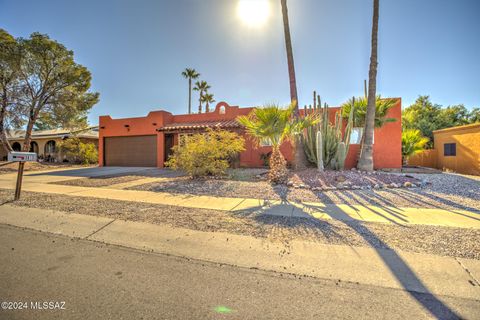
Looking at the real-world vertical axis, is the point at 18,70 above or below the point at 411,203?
above

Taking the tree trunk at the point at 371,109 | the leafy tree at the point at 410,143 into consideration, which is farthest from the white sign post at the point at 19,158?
the leafy tree at the point at 410,143

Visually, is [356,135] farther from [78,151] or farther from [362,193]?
[78,151]

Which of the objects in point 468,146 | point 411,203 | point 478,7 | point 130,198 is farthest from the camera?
point 468,146

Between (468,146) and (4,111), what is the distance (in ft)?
104

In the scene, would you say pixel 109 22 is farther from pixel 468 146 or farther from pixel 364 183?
pixel 468 146

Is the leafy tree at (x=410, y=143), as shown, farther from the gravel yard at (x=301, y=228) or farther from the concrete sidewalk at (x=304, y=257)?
the concrete sidewalk at (x=304, y=257)

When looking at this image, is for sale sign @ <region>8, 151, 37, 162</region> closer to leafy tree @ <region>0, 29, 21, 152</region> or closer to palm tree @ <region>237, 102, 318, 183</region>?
palm tree @ <region>237, 102, 318, 183</region>

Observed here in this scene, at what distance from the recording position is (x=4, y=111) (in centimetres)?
1828

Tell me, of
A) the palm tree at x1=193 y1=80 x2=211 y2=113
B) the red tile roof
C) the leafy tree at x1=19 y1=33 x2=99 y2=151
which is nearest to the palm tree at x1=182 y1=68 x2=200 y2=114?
the palm tree at x1=193 y1=80 x2=211 y2=113

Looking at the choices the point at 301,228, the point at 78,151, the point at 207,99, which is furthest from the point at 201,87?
the point at 301,228

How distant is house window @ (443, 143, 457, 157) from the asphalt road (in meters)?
15.0

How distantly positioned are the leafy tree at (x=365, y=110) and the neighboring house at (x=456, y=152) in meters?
4.07

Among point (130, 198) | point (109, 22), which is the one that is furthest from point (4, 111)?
point (130, 198)

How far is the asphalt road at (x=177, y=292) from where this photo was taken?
2.18m
